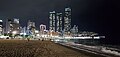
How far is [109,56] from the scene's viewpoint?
3180 centimetres

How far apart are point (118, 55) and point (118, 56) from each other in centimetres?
90

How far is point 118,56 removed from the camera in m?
31.4

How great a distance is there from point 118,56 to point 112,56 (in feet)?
2.75

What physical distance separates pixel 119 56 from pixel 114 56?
0.71m

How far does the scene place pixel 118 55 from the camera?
32312 millimetres

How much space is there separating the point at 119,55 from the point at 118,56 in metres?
0.75

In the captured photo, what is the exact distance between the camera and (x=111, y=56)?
31969 mm

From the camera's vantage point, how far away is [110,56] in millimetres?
31891

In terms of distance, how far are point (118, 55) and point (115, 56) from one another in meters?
0.88

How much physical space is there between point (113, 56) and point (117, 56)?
55 cm

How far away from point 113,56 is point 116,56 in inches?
17.6

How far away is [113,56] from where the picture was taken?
31.9 m

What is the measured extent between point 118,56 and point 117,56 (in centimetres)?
18

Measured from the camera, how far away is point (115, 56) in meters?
31.6
